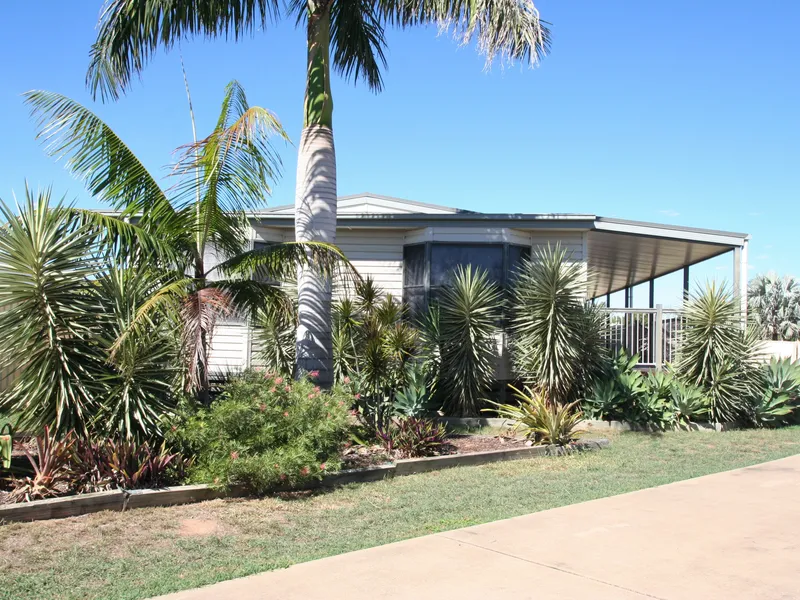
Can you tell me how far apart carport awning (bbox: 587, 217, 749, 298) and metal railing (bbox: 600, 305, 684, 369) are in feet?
3.32

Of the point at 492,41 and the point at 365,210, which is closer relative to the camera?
the point at 492,41

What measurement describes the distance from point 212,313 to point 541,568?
4441 millimetres

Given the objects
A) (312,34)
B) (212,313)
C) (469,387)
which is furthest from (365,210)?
(212,313)

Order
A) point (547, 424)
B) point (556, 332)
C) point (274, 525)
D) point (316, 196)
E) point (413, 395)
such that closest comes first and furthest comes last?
point (274, 525) < point (316, 196) < point (547, 424) < point (413, 395) < point (556, 332)

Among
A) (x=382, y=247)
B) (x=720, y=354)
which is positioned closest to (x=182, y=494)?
(x=382, y=247)

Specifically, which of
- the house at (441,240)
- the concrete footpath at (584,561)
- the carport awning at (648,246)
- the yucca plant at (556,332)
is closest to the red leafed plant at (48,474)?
the concrete footpath at (584,561)

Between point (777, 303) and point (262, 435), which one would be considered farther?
point (777, 303)

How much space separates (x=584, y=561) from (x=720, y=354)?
29.0ft

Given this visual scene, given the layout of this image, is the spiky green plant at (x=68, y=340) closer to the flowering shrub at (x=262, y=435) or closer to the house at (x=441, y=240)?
the flowering shrub at (x=262, y=435)

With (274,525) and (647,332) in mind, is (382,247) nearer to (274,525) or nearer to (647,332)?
(647,332)

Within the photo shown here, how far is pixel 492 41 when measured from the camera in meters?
10.4

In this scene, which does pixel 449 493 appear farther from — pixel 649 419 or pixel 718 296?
pixel 718 296

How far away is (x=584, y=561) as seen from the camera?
5.48 m

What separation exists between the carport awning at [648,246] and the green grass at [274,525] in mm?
5790
